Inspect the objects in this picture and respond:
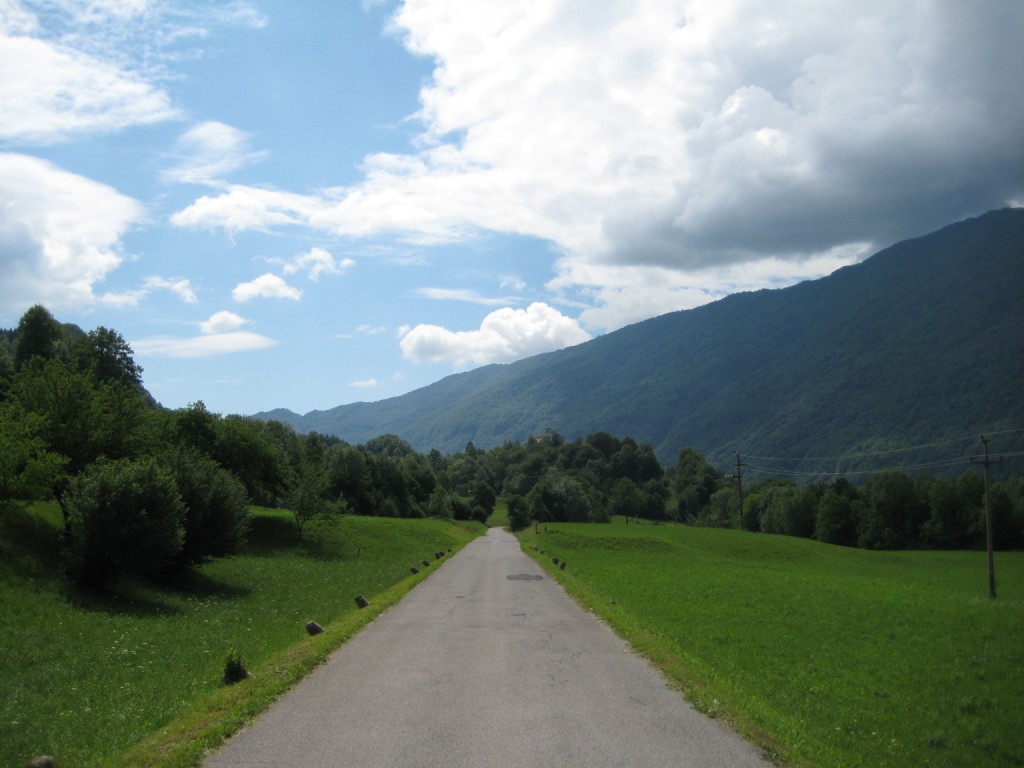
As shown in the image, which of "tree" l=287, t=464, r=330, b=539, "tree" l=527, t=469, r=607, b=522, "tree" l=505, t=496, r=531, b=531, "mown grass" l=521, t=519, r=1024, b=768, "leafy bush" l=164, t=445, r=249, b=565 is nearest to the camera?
"mown grass" l=521, t=519, r=1024, b=768

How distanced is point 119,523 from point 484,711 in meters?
16.9

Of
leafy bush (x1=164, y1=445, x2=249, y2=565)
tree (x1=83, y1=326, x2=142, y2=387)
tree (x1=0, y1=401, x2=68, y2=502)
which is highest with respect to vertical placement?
tree (x1=83, y1=326, x2=142, y2=387)

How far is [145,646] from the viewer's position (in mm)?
Answer: 16047

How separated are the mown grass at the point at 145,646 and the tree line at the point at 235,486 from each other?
1471 mm

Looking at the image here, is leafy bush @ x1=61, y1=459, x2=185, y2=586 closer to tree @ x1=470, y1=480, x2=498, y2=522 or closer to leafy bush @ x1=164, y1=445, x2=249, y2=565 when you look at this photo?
leafy bush @ x1=164, y1=445, x2=249, y2=565

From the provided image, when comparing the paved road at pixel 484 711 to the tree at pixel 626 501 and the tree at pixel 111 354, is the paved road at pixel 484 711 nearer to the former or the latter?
the tree at pixel 111 354

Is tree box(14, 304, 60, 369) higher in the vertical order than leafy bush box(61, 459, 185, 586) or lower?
higher

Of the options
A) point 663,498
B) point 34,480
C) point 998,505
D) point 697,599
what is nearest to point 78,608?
point 34,480

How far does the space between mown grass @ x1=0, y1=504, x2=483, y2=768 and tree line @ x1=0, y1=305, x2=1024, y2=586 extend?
1.47 m

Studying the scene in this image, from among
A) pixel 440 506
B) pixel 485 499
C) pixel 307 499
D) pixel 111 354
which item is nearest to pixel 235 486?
pixel 307 499

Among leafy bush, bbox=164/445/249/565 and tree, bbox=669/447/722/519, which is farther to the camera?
tree, bbox=669/447/722/519

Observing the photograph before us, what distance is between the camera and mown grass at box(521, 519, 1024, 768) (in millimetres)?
11523

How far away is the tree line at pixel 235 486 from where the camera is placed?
→ 2267 cm

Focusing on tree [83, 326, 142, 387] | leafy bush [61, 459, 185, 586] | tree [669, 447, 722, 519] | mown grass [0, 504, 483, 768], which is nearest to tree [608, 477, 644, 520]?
tree [669, 447, 722, 519]
